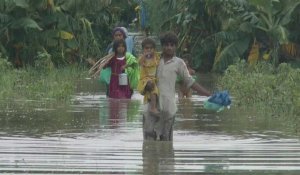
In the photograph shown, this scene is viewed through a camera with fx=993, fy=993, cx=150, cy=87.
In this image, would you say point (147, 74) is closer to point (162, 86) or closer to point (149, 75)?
point (149, 75)

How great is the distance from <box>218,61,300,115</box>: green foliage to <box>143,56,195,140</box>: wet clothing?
121 inches

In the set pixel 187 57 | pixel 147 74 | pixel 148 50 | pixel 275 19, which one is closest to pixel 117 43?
pixel 148 50

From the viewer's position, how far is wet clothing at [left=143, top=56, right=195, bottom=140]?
11.3 m

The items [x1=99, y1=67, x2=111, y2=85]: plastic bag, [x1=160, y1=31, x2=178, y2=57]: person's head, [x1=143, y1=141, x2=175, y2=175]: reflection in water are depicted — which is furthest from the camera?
[x1=99, y1=67, x2=111, y2=85]: plastic bag

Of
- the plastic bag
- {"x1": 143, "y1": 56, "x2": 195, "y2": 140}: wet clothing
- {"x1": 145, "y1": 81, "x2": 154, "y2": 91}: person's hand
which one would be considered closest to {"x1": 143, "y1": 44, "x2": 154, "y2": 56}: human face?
{"x1": 143, "y1": 56, "x2": 195, "y2": 140}: wet clothing

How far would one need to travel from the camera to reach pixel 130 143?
1123 centimetres

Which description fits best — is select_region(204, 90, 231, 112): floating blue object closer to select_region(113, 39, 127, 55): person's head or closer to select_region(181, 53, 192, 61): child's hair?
select_region(113, 39, 127, 55): person's head

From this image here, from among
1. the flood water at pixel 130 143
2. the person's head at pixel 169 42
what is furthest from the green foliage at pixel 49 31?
the person's head at pixel 169 42

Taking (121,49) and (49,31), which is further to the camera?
(49,31)

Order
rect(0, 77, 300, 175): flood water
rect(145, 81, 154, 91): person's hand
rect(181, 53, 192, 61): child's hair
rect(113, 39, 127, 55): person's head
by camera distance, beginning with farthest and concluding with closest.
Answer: rect(181, 53, 192, 61): child's hair < rect(113, 39, 127, 55): person's head < rect(145, 81, 154, 91): person's hand < rect(0, 77, 300, 175): flood water

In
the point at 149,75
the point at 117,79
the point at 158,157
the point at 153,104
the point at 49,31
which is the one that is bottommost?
the point at 158,157

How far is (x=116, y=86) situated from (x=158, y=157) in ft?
27.4

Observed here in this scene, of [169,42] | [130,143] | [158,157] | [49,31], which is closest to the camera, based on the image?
[158,157]

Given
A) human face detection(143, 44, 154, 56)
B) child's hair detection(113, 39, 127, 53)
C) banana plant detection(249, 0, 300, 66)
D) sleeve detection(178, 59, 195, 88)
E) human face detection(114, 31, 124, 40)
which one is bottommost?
sleeve detection(178, 59, 195, 88)
